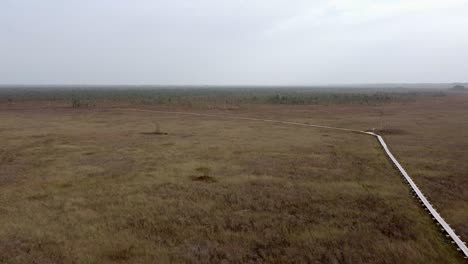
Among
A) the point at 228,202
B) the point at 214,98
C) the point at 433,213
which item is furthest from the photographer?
the point at 214,98

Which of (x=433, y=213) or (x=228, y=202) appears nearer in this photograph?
(x=433, y=213)

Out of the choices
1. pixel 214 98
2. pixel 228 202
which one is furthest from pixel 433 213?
pixel 214 98

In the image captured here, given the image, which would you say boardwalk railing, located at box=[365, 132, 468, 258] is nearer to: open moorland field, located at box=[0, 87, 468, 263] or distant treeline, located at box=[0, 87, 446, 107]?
open moorland field, located at box=[0, 87, 468, 263]

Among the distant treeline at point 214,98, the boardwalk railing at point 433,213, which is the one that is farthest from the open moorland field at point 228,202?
the distant treeline at point 214,98

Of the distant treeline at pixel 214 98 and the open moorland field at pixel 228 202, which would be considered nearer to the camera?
the open moorland field at pixel 228 202

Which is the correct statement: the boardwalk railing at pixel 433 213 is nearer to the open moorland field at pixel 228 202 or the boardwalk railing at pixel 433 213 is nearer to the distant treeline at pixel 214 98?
the open moorland field at pixel 228 202

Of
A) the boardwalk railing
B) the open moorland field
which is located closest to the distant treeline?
the open moorland field

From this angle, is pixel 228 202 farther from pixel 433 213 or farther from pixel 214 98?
pixel 214 98

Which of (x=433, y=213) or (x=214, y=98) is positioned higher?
(x=433, y=213)

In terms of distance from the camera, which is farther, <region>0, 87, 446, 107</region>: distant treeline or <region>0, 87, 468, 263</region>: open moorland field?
<region>0, 87, 446, 107</region>: distant treeline

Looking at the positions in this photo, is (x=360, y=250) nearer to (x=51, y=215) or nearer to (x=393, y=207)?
(x=393, y=207)

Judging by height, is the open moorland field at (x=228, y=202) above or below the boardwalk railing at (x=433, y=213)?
below

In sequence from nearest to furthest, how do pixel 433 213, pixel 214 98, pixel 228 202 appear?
pixel 433 213, pixel 228 202, pixel 214 98

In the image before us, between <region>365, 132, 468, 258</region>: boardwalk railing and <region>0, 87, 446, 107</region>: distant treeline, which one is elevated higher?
<region>365, 132, 468, 258</region>: boardwalk railing
